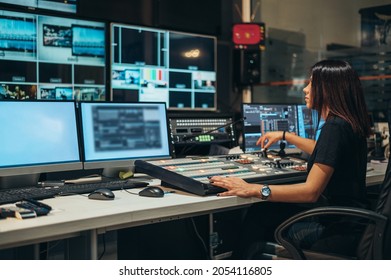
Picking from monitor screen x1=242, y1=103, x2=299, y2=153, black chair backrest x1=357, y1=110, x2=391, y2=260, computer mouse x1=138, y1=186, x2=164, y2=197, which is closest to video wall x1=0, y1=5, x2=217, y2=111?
monitor screen x1=242, y1=103, x2=299, y2=153

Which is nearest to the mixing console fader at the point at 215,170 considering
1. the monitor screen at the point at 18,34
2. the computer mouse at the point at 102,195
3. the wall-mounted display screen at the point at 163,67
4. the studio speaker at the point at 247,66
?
the computer mouse at the point at 102,195

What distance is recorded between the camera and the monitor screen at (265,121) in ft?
9.31

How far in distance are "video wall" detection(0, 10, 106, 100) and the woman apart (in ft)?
6.56

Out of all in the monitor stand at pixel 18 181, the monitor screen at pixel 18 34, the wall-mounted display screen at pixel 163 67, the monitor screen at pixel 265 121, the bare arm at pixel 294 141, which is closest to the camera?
the monitor stand at pixel 18 181

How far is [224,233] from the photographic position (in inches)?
117

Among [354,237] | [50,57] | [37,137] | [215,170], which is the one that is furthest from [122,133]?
[50,57]

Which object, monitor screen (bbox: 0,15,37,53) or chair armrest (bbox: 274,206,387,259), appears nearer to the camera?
chair armrest (bbox: 274,206,387,259)

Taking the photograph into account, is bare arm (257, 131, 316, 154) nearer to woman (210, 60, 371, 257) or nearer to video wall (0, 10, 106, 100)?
woman (210, 60, 371, 257)

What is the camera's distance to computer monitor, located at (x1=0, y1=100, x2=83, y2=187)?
1972 millimetres

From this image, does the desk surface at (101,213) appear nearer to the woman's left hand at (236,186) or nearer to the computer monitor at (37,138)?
the woman's left hand at (236,186)

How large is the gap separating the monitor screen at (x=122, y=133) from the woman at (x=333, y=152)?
23.4 inches

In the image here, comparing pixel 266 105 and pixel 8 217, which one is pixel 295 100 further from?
pixel 8 217

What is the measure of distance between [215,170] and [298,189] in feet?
1.31
